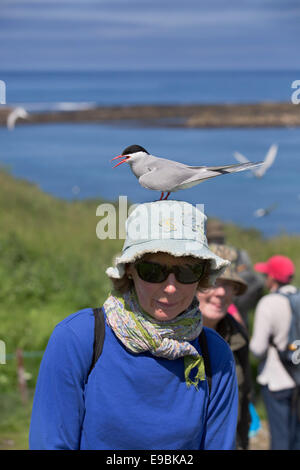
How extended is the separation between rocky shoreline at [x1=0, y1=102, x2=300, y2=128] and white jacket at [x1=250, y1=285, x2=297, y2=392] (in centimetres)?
2505

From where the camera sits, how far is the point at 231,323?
3824mm

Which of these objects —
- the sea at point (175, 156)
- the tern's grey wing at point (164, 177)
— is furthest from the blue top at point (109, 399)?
the sea at point (175, 156)

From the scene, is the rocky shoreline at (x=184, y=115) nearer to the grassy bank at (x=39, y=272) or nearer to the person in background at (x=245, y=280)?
the grassy bank at (x=39, y=272)

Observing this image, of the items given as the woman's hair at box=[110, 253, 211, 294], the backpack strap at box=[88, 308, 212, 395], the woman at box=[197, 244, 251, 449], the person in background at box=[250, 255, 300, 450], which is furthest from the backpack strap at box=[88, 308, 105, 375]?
the person in background at box=[250, 255, 300, 450]

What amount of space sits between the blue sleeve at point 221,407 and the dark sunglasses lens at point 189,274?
0.30 meters

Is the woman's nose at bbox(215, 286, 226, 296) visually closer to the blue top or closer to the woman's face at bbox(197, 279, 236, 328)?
the woman's face at bbox(197, 279, 236, 328)

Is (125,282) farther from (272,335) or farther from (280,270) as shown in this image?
(280,270)

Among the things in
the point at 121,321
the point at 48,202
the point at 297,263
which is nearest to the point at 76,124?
the point at 48,202

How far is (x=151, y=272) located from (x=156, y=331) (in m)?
0.20

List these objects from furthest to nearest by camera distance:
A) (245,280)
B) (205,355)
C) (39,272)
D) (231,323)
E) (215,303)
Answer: (39,272) < (245,280) < (231,323) < (215,303) < (205,355)

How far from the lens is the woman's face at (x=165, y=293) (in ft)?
7.28

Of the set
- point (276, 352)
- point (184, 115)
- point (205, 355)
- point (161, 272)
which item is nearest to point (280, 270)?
point (276, 352)

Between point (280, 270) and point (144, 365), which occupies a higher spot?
point (280, 270)

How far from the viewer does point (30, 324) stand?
7527 mm
